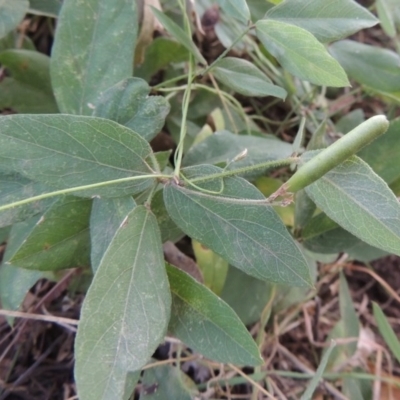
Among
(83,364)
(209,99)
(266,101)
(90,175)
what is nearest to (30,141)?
(90,175)

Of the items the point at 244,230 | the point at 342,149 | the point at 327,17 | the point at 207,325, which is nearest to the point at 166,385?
the point at 207,325

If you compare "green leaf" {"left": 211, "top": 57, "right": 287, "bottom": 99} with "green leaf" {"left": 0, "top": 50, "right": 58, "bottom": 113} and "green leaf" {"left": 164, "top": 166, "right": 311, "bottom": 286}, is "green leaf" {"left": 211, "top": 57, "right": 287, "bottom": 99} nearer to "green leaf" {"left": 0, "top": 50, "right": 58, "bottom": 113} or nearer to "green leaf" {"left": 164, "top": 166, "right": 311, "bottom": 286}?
"green leaf" {"left": 164, "top": 166, "right": 311, "bottom": 286}

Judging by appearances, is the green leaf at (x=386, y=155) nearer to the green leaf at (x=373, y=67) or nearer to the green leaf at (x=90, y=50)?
the green leaf at (x=373, y=67)

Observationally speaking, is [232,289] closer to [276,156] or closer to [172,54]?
[276,156]

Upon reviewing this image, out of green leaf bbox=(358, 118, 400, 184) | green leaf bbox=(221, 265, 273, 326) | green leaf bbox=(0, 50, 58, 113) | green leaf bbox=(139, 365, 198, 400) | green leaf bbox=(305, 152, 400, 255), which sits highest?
green leaf bbox=(305, 152, 400, 255)

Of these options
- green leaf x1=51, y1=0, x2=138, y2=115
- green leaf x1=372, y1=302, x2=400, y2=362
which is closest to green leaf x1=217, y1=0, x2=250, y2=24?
green leaf x1=51, y1=0, x2=138, y2=115

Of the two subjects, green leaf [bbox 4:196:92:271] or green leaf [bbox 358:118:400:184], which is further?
green leaf [bbox 358:118:400:184]

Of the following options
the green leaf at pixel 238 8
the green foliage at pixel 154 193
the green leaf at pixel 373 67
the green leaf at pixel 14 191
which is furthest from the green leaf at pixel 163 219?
the green leaf at pixel 373 67
